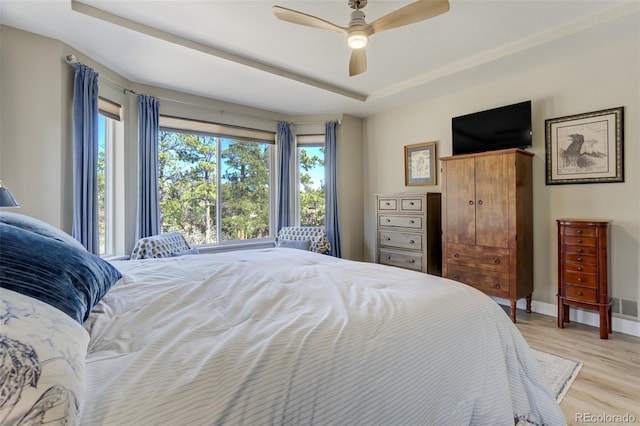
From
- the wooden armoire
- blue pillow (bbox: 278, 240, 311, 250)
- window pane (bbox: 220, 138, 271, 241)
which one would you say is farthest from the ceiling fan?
window pane (bbox: 220, 138, 271, 241)

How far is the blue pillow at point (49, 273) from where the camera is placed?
33.6 inches

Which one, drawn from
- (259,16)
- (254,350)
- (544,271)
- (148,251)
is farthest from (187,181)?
(544,271)

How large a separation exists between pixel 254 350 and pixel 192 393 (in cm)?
19

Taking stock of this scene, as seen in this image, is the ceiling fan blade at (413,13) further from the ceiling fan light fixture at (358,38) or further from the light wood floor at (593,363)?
the light wood floor at (593,363)

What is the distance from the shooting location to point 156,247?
10.5 ft

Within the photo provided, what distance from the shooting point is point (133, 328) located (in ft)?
3.32

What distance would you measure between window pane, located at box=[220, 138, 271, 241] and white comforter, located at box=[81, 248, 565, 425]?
2852 mm

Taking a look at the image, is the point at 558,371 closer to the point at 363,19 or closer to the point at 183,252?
the point at 363,19

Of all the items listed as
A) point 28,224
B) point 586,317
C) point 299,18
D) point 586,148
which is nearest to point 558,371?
point 586,317

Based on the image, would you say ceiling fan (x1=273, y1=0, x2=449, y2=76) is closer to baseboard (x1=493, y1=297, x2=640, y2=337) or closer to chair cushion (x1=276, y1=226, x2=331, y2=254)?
chair cushion (x1=276, y1=226, x2=331, y2=254)

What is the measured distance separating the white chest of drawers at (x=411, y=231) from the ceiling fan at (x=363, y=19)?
216cm

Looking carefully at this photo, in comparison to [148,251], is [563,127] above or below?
above

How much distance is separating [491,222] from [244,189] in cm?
331

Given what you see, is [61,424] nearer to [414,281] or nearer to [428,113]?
[414,281]
